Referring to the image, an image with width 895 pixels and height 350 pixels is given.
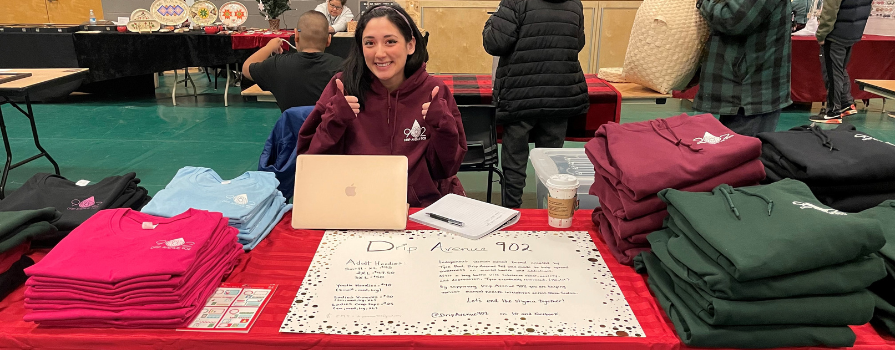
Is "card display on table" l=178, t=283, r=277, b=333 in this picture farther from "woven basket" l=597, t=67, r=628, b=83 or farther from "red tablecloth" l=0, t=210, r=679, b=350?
"woven basket" l=597, t=67, r=628, b=83

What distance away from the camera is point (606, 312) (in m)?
1.13

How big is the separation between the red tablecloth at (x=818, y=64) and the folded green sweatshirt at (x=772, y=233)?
5.73 m

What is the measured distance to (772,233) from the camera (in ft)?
3.28

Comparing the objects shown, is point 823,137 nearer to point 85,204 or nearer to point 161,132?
point 85,204

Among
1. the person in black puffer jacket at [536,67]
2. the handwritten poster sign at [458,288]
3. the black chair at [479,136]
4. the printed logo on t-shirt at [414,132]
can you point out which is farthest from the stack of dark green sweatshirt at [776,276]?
→ the black chair at [479,136]

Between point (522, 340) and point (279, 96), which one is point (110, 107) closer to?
point (279, 96)

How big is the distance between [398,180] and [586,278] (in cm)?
55

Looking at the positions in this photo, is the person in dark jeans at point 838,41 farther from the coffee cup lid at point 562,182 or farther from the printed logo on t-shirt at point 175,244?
the printed logo on t-shirt at point 175,244

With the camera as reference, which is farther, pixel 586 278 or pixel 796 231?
pixel 586 278

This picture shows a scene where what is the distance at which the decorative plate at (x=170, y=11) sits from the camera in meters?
7.45

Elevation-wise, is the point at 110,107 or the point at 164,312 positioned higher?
the point at 164,312

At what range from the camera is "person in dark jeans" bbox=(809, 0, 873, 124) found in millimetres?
5117

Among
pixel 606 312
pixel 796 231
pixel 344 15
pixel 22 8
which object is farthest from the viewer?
pixel 22 8

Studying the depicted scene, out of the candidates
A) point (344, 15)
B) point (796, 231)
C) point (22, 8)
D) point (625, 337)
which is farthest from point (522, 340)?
point (22, 8)
